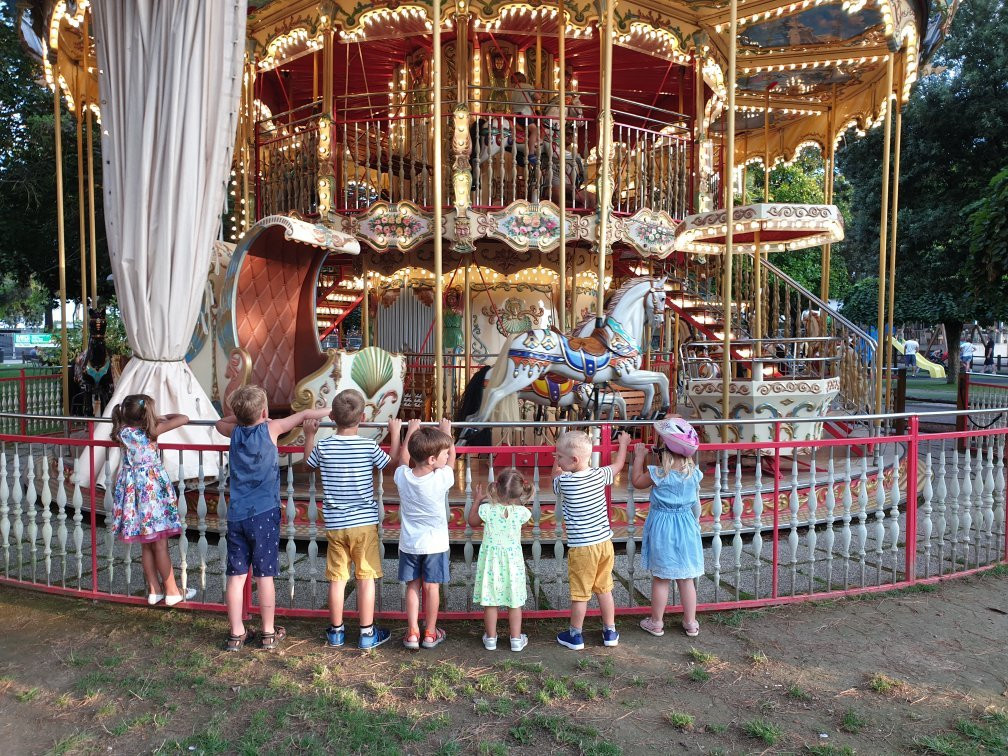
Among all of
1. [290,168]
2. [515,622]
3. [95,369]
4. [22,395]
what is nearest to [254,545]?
[515,622]

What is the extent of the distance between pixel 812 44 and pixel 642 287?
546cm

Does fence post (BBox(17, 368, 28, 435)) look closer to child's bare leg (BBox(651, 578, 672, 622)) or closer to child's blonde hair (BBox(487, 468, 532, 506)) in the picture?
child's blonde hair (BBox(487, 468, 532, 506))

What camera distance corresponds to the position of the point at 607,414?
792 centimetres

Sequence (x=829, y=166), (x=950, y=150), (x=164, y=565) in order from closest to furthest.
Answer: (x=164, y=565)
(x=829, y=166)
(x=950, y=150)

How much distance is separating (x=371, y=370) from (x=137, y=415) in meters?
2.86

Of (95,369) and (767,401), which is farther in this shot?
(95,369)

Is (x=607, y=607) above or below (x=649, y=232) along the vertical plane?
below

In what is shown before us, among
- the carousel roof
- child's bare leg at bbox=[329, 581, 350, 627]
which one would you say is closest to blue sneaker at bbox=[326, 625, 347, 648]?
child's bare leg at bbox=[329, 581, 350, 627]

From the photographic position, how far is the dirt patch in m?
2.89

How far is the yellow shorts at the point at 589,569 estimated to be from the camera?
3.69m

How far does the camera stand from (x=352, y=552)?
373 cm

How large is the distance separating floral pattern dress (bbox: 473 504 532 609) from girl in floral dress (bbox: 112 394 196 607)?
1.86 m

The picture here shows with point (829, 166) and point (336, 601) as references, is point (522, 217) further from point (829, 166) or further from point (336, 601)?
point (829, 166)

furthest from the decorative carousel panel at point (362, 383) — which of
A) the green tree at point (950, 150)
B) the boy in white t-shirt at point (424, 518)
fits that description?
the green tree at point (950, 150)
